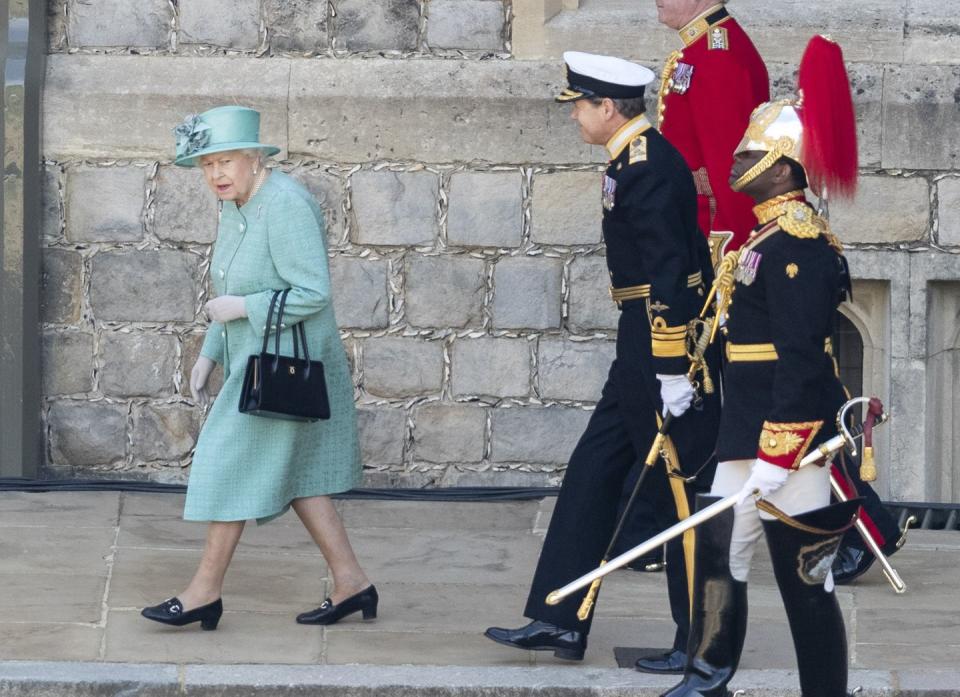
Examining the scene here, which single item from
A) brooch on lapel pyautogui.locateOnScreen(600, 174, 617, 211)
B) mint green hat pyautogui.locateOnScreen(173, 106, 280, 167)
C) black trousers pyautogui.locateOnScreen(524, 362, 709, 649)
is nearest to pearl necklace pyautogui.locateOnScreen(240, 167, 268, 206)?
mint green hat pyautogui.locateOnScreen(173, 106, 280, 167)

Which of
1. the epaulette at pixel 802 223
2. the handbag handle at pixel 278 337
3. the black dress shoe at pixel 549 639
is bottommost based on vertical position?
the black dress shoe at pixel 549 639

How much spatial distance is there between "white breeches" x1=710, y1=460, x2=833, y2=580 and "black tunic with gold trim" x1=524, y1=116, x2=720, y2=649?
1.19 feet

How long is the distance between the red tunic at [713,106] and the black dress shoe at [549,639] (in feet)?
5.55

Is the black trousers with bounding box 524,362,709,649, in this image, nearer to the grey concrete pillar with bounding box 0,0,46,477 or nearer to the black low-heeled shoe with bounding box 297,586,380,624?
the black low-heeled shoe with bounding box 297,586,380,624

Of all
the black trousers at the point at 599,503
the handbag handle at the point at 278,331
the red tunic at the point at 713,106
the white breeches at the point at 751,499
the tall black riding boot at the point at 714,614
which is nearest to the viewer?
the white breeches at the point at 751,499

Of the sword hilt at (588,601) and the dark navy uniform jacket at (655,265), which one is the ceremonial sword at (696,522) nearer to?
the sword hilt at (588,601)

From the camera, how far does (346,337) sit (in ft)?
27.6

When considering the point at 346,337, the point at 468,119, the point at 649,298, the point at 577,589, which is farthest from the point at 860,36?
the point at 577,589

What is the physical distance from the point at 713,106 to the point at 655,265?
4.81 feet

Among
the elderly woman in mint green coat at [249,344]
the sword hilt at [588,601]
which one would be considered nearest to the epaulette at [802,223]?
the sword hilt at [588,601]

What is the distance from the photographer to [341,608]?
6.19 metres

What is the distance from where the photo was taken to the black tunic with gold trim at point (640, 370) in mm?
5562

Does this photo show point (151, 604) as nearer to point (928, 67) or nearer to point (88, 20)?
point (88, 20)

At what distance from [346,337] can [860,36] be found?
2511mm
